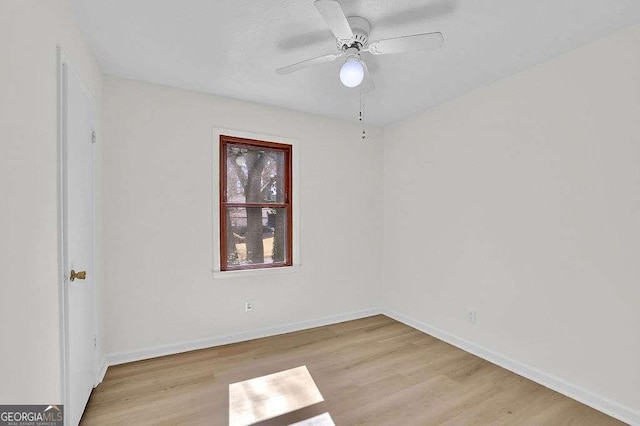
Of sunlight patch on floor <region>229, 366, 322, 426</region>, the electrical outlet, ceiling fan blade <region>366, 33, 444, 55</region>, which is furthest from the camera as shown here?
the electrical outlet

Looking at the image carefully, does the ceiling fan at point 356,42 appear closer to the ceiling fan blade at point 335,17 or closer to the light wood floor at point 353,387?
the ceiling fan blade at point 335,17

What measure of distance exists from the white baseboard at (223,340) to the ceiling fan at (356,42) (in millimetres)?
2635

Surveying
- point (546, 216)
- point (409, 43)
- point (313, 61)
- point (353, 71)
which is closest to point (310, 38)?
point (313, 61)

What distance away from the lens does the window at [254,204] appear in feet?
10.5

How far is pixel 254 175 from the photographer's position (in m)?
3.36

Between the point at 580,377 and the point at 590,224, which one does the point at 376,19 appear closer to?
the point at 590,224

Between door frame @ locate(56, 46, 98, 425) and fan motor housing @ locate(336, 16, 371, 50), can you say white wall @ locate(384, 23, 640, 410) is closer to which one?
fan motor housing @ locate(336, 16, 371, 50)

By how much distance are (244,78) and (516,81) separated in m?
2.40

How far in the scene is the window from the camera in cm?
320

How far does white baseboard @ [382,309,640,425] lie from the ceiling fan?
2.61m

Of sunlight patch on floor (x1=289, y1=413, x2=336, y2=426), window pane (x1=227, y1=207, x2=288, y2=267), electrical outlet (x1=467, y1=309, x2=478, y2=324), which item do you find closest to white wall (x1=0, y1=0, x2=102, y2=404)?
sunlight patch on floor (x1=289, y1=413, x2=336, y2=426)

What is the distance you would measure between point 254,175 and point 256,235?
2.24 ft

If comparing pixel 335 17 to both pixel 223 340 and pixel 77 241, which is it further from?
pixel 223 340

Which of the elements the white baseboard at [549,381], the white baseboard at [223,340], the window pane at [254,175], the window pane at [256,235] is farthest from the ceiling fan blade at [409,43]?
the white baseboard at [223,340]
